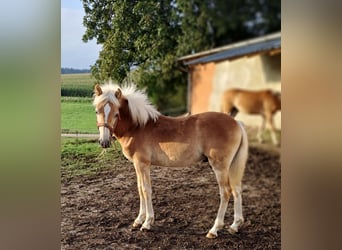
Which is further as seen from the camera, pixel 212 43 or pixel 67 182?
pixel 212 43

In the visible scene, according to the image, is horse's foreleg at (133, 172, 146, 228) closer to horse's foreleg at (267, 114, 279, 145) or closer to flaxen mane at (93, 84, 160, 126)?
flaxen mane at (93, 84, 160, 126)

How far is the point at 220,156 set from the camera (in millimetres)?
752

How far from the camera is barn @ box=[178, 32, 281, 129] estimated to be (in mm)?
1444

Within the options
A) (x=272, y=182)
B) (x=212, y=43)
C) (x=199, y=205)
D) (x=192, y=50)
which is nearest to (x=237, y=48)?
(x=212, y=43)

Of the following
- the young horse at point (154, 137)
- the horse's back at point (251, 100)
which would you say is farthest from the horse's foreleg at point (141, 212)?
the horse's back at point (251, 100)

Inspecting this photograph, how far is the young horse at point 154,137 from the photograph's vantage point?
27.4 inches
